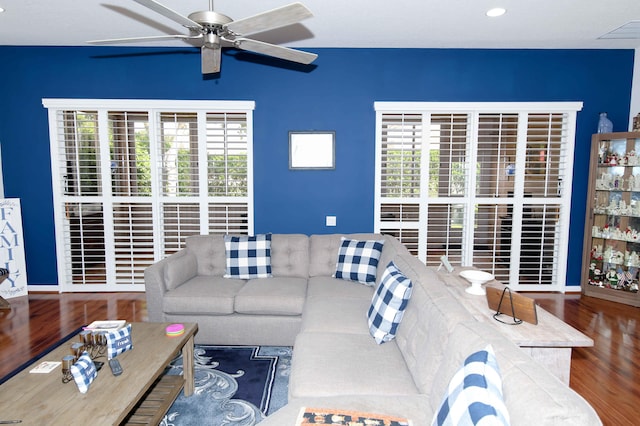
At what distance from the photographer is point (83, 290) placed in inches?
175

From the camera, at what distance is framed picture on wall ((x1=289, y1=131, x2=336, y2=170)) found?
4297 mm

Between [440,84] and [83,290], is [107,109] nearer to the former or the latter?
[83,290]

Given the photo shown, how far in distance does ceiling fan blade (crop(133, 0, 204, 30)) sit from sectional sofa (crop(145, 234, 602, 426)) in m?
1.83

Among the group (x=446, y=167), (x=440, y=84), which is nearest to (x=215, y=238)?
(x=446, y=167)

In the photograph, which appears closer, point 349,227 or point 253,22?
point 253,22

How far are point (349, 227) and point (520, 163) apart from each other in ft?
7.27


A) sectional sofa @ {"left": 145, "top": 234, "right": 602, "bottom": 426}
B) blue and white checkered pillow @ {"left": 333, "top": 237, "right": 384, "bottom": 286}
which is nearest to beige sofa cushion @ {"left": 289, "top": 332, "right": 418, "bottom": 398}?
sectional sofa @ {"left": 145, "top": 234, "right": 602, "bottom": 426}

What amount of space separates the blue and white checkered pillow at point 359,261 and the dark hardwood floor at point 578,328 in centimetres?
170

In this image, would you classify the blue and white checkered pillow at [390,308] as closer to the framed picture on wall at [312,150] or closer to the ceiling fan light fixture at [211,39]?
the ceiling fan light fixture at [211,39]

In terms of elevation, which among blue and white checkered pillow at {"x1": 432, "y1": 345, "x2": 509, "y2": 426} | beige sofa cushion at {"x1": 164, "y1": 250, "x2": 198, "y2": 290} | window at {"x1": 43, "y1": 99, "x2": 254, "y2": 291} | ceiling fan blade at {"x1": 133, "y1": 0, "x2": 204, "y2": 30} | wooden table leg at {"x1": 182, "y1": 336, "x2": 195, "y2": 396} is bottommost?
wooden table leg at {"x1": 182, "y1": 336, "x2": 195, "y2": 396}

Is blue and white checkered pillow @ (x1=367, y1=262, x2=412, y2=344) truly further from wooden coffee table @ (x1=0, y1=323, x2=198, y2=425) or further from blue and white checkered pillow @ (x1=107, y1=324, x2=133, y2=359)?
blue and white checkered pillow @ (x1=107, y1=324, x2=133, y2=359)

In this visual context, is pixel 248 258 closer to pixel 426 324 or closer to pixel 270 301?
pixel 270 301

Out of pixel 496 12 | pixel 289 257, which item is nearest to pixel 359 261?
pixel 289 257

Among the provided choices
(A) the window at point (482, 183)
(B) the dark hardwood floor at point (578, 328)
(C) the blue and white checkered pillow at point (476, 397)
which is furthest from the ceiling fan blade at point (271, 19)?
(B) the dark hardwood floor at point (578, 328)
